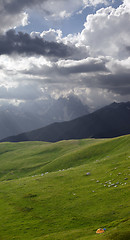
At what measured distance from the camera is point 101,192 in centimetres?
5031

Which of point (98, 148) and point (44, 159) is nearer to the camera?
point (98, 148)

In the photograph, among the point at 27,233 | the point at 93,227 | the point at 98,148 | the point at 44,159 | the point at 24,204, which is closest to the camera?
the point at 93,227

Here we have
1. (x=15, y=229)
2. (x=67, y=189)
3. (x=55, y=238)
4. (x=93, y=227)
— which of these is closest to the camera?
(x=55, y=238)

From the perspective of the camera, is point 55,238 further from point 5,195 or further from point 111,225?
point 5,195

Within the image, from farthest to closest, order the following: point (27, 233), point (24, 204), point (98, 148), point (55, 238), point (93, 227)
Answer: point (98, 148) < point (24, 204) < point (27, 233) < point (93, 227) < point (55, 238)

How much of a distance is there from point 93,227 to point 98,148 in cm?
10140

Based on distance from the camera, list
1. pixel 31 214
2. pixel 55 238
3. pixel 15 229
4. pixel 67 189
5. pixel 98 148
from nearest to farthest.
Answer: pixel 55 238
pixel 15 229
pixel 31 214
pixel 67 189
pixel 98 148

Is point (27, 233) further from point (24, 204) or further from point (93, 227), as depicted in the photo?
point (24, 204)

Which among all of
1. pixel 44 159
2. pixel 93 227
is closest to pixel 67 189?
pixel 93 227

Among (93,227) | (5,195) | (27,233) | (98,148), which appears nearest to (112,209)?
(93,227)

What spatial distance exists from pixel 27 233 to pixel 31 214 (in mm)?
9484

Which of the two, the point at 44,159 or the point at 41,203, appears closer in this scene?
the point at 41,203

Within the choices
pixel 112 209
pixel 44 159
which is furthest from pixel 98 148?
pixel 112 209

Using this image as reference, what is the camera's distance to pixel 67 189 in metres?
60.7
